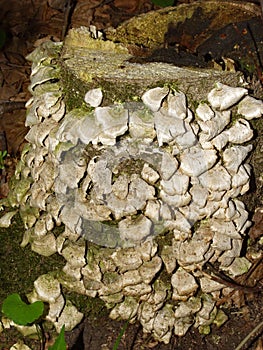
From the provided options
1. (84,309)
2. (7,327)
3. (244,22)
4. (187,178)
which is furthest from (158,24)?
(7,327)

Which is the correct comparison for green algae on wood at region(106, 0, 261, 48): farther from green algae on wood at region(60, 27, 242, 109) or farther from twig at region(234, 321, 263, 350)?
twig at region(234, 321, 263, 350)

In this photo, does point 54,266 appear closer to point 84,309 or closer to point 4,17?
point 84,309

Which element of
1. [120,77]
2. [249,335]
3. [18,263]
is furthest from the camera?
[18,263]

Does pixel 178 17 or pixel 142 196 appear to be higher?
pixel 178 17

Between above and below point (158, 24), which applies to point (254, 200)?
below

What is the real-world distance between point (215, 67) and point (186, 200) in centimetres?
63

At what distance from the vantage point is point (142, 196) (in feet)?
7.00

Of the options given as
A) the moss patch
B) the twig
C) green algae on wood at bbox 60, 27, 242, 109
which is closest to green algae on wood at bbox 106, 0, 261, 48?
→ green algae on wood at bbox 60, 27, 242, 109

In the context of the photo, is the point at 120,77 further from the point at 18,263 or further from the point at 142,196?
the point at 18,263

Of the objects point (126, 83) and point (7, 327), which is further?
point (7, 327)

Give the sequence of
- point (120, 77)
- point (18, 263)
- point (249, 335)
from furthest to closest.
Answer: point (18, 263), point (249, 335), point (120, 77)

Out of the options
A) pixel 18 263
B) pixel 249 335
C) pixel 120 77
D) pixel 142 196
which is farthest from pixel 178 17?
pixel 249 335

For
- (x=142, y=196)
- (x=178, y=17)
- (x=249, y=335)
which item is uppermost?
(x=178, y=17)

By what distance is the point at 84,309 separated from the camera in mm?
2480
